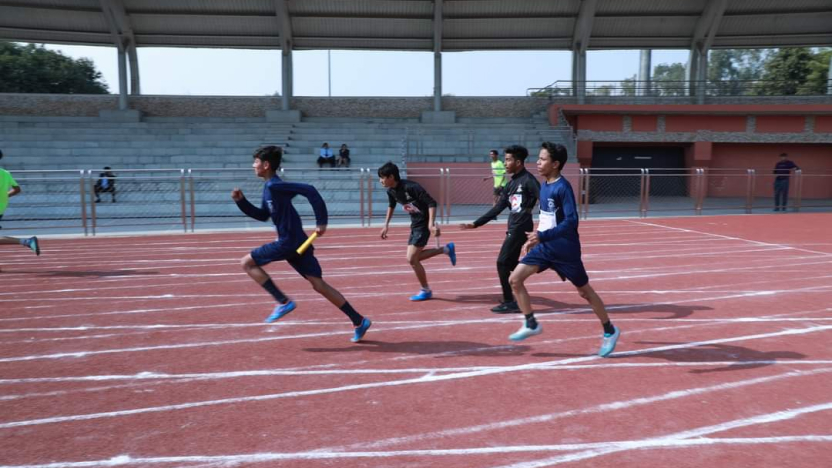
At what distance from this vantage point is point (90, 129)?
25516 millimetres

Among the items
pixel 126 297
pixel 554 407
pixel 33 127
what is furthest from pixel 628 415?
pixel 33 127

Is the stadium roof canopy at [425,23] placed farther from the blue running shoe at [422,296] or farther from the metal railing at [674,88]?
the blue running shoe at [422,296]

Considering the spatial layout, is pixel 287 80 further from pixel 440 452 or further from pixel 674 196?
pixel 440 452

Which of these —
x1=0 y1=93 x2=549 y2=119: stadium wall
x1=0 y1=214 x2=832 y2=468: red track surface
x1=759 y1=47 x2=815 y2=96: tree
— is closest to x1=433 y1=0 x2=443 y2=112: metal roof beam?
x1=0 y1=93 x2=549 y2=119: stadium wall

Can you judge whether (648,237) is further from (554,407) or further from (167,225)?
(167,225)

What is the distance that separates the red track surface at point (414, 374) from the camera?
143 inches

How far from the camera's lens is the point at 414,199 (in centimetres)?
752

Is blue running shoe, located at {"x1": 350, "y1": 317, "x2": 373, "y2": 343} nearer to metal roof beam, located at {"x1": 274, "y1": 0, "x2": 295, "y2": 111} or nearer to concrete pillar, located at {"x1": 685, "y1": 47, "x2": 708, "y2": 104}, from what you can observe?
metal roof beam, located at {"x1": 274, "y1": 0, "x2": 295, "y2": 111}

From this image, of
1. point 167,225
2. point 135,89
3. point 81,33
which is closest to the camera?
point 167,225

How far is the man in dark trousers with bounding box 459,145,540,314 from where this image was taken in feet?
21.7

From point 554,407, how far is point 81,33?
96.7 feet

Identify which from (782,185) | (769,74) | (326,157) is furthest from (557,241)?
(769,74)

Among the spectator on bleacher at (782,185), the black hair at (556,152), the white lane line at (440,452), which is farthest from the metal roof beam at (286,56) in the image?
the white lane line at (440,452)

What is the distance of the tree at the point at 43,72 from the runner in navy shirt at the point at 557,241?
173 feet
